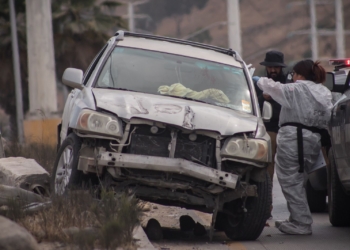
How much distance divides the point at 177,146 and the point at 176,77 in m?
1.25

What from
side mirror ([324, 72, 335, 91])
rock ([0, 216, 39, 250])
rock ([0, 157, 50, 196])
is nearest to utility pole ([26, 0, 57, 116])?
rock ([0, 157, 50, 196])

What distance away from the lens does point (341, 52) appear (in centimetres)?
5128

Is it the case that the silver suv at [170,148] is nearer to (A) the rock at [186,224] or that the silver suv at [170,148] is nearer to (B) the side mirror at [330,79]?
(A) the rock at [186,224]

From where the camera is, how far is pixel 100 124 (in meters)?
7.72

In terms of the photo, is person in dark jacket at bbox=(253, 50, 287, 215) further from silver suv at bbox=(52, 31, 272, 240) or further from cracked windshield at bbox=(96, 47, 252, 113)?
silver suv at bbox=(52, 31, 272, 240)

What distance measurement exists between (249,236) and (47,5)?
17774 millimetres

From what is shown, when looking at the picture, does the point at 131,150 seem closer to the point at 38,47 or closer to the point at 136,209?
the point at 136,209

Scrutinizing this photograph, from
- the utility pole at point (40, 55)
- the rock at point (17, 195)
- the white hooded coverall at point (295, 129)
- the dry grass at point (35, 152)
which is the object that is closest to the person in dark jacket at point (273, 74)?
the white hooded coverall at point (295, 129)

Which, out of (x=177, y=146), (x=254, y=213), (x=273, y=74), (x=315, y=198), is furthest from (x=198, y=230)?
(x=315, y=198)

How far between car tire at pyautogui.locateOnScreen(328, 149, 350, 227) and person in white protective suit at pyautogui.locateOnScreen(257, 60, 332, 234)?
337mm

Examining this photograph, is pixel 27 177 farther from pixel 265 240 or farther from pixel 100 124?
pixel 265 240

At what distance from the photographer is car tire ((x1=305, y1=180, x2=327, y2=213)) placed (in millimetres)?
10951

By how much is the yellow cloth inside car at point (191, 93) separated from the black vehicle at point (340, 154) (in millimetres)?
1075

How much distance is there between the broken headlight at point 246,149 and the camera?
A: 7.81 metres
